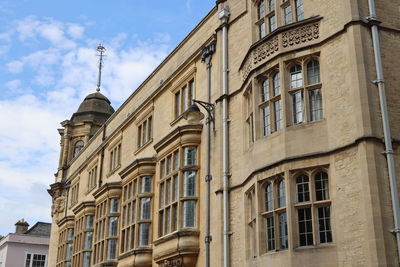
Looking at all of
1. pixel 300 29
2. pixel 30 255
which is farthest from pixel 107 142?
pixel 30 255

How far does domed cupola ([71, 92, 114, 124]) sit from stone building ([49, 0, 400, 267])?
17.4 m

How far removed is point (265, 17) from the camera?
728 inches

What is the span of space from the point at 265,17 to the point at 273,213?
260 inches

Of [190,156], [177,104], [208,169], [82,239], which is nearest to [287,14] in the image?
[208,169]

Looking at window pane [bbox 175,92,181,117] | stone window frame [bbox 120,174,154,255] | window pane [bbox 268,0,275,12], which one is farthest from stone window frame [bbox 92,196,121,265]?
window pane [bbox 268,0,275,12]

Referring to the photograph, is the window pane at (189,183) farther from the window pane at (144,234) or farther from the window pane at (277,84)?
the window pane at (277,84)

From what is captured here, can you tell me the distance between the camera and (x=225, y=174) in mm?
18750

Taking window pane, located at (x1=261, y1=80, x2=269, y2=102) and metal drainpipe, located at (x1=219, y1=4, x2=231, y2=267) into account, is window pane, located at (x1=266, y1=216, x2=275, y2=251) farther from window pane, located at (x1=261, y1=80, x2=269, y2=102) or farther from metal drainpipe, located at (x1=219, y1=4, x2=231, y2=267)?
window pane, located at (x1=261, y1=80, x2=269, y2=102)

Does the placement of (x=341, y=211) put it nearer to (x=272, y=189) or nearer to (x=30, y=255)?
(x=272, y=189)

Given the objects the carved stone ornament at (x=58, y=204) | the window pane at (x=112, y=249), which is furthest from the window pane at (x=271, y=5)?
the carved stone ornament at (x=58, y=204)

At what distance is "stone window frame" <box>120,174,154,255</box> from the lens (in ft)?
77.2

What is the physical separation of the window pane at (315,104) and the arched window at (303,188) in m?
1.70

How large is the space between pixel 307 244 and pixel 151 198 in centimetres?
1032

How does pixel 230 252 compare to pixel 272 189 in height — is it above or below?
below
